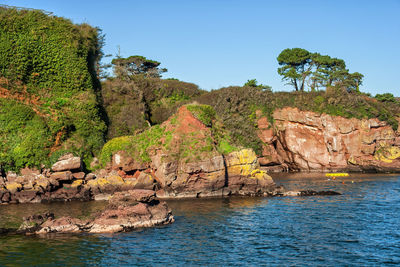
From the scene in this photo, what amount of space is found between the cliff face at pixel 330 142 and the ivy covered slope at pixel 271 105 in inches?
58.0

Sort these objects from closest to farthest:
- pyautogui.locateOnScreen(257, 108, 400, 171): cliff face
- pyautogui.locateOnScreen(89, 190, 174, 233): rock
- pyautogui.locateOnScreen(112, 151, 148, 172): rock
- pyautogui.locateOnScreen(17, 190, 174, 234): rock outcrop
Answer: pyautogui.locateOnScreen(17, 190, 174, 234): rock outcrop < pyautogui.locateOnScreen(89, 190, 174, 233): rock < pyautogui.locateOnScreen(112, 151, 148, 172): rock < pyautogui.locateOnScreen(257, 108, 400, 171): cliff face

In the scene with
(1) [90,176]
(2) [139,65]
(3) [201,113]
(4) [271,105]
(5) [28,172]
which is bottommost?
(1) [90,176]

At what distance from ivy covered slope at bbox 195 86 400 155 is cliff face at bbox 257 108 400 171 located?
1474mm

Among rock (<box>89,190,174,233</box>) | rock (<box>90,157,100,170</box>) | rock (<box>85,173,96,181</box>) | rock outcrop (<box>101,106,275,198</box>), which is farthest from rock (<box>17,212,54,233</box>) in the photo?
rock (<box>90,157,100,170</box>)

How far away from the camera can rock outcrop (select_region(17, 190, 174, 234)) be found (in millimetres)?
23656

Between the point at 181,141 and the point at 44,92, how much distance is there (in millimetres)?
18719

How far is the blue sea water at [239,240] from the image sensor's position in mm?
18750

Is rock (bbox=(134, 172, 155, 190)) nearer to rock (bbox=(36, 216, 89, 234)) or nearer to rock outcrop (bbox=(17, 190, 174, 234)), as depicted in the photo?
rock outcrop (bbox=(17, 190, 174, 234))

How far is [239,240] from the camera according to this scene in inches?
875

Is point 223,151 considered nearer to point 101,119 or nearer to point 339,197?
point 339,197

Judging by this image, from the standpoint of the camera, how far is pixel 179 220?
87.9 ft

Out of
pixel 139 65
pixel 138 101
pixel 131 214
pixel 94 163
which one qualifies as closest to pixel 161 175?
pixel 94 163

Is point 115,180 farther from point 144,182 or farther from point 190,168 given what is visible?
point 190,168

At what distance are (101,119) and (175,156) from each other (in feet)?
48.7
